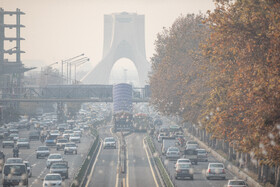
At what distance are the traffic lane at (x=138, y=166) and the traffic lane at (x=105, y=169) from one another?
139cm

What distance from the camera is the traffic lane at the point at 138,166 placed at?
52.6 metres

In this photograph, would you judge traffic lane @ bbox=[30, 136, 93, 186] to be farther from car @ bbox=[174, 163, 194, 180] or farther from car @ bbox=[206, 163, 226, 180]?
car @ bbox=[206, 163, 226, 180]

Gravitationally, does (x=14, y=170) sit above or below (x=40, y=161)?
above

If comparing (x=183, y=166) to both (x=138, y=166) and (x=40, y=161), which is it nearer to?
(x=138, y=166)

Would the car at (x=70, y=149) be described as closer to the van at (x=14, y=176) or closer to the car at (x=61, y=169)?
the car at (x=61, y=169)

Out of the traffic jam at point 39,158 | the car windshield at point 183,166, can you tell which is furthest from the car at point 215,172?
the traffic jam at point 39,158

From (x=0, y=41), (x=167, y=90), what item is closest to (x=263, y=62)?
(x=167, y=90)

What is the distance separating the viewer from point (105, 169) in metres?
61.9

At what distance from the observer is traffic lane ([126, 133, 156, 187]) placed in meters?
52.6

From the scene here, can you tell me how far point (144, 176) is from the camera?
56.6m

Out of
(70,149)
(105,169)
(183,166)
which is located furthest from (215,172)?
(70,149)

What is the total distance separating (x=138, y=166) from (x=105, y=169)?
165 inches

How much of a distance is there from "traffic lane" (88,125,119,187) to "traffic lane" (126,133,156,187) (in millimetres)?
1387

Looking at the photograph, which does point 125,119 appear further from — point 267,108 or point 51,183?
point 267,108
